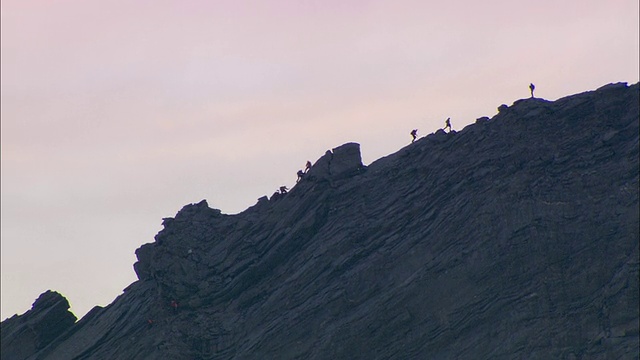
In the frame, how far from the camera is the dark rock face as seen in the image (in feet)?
317

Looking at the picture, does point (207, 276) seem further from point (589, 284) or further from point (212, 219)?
point (589, 284)

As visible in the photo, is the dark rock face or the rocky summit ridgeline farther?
the dark rock face

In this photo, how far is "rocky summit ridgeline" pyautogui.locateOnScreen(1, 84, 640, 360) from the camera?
79.9 m

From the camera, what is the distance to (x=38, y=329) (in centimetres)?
9656

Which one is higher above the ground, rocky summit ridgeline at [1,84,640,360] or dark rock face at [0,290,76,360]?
dark rock face at [0,290,76,360]

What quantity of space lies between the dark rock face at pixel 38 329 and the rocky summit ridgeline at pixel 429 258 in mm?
2593

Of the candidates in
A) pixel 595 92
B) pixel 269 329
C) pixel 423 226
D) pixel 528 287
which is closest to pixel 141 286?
pixel 269 329

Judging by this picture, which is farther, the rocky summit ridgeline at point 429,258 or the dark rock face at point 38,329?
the dark rock face at point 38,329

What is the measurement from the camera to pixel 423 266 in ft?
271

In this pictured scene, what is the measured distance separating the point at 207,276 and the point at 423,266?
664 inches

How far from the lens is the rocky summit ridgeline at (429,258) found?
79938 mm

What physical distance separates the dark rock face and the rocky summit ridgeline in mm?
2593

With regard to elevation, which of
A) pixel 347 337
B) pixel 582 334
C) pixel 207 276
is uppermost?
pixel 207 276

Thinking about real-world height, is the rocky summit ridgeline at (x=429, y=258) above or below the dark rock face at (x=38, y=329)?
below
